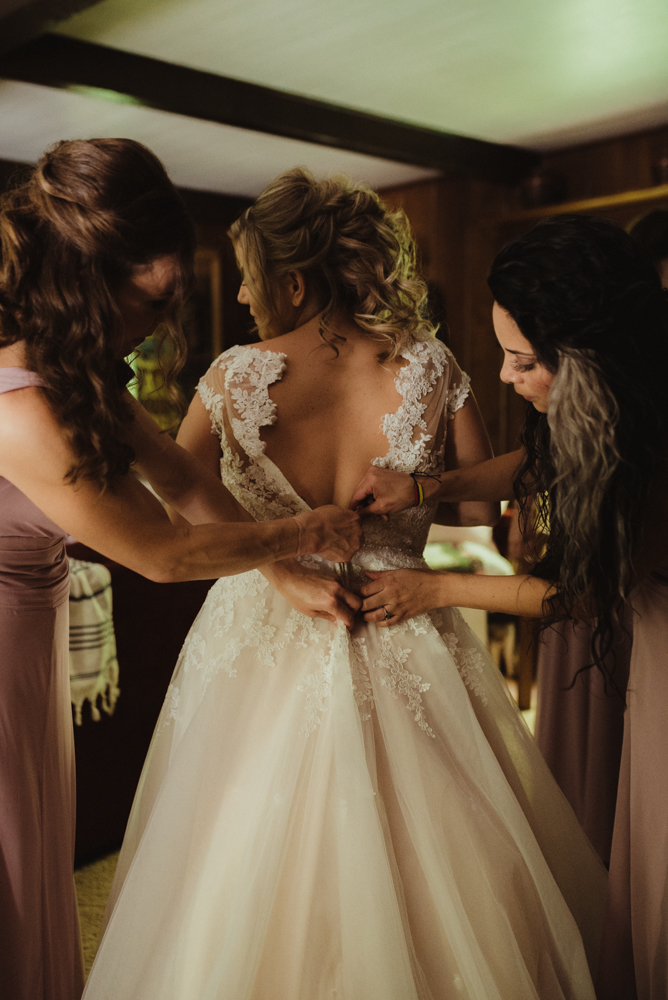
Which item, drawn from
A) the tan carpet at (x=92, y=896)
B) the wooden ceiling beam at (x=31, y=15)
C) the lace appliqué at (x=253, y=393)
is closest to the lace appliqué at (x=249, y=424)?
the lace appliqué at (x=253, y=393)

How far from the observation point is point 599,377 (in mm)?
1232

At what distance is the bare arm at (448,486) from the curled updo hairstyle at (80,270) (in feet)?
1.78

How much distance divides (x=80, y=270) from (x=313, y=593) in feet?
2.34

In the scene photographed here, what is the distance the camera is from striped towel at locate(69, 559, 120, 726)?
2414 mm

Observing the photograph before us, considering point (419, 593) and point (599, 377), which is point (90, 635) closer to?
point (419, 593)

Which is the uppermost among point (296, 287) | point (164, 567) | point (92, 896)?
point (296, 287)

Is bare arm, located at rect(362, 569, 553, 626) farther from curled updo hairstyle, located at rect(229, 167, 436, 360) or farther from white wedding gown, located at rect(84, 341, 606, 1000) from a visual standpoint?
curled updo hairstyle, located at rect(229, 167, 436, 360)

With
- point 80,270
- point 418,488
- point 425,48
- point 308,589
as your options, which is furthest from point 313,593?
point 425,48

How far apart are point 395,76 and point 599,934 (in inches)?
144

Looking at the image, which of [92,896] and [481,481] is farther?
[92,896]

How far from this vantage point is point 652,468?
1.27 meters

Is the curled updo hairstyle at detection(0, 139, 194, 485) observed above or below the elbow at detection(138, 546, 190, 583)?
above

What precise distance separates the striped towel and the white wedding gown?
81 cm

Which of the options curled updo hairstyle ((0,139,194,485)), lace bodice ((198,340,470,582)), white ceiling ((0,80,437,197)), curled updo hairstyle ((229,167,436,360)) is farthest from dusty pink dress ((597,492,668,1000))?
white ceiling ((0,80,437,197))
